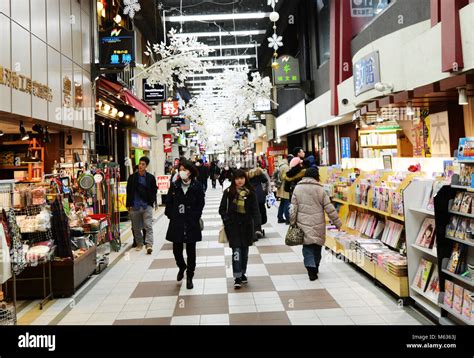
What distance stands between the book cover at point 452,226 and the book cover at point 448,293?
1.47 feet

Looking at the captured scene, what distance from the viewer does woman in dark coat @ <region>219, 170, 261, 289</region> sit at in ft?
16.3

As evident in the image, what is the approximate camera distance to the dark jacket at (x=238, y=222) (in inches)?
196

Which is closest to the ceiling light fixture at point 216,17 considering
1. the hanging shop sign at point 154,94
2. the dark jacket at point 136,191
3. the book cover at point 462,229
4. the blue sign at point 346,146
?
the hanging shop sign at point 154,94

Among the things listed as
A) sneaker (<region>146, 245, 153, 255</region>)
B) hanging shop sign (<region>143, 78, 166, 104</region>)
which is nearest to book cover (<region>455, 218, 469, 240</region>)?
sneaker (<region>146, 245, 153, 255</region>)

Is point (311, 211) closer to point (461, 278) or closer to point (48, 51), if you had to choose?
point (461, 278)

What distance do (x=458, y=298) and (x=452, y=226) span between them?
646mm

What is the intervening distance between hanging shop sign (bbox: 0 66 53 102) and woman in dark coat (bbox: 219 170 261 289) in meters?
3.43

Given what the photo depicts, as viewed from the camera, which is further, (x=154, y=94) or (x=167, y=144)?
(x=167, y=144)

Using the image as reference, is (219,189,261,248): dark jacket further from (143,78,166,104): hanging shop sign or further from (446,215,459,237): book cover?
(143,78,166,104): hanging shop sign

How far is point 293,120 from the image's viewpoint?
1656 centimetres

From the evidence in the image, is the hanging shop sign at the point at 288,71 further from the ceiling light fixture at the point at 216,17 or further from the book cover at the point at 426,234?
the book cover at the point at 426,234

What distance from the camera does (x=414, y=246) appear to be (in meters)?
4.09

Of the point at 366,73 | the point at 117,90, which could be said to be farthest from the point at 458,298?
the point at 117,90
